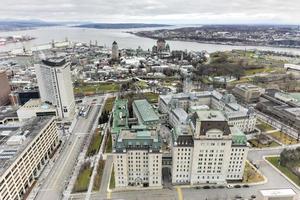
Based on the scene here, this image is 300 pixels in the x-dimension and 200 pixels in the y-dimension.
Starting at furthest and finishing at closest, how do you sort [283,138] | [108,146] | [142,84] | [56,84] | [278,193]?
[142,84], [56,84], [283,138], [108,146], [278,193]

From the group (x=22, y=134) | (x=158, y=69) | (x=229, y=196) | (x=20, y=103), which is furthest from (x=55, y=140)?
(x=158, y=69)

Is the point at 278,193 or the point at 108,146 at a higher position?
the point at 278,193

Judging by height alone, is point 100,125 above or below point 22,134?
below

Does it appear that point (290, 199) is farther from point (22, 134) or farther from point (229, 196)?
point (22, 134)

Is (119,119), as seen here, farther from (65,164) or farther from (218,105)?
(218,105)

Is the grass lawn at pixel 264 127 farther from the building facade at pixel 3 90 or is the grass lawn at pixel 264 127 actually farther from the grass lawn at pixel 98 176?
the building facade at pixel 3 90

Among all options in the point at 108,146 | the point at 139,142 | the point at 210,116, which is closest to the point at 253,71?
A: the point at 210,116
